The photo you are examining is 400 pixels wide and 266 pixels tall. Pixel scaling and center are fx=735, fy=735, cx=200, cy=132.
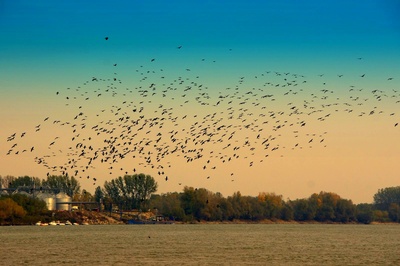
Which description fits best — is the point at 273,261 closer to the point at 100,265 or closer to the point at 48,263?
the point at 100,265

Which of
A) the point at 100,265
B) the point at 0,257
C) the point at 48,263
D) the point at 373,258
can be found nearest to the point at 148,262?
the point at 100,265

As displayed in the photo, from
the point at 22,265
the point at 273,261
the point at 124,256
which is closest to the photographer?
the point at 22,265

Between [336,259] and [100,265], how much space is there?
87.4ft

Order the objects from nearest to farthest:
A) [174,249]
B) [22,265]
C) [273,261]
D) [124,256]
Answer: [22,265]
[273,261]
[124,256]
[174,249]

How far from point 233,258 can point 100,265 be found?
51.6 ft

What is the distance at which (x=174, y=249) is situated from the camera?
318 feet

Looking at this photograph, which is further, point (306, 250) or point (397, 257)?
point (306, 250)

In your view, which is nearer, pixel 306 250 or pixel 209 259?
pixel 209 259

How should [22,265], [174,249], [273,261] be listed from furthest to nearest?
[174,249]
[273,261]
[22,265]

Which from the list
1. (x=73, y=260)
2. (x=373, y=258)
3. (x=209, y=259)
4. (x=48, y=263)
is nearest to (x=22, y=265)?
(x=48, y=263)

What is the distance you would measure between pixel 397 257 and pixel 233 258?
20.1 metres

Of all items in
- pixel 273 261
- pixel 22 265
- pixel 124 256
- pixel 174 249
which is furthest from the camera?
pixel 174 249

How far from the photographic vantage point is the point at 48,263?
2938 inches

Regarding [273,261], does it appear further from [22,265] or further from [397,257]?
[22,265]
